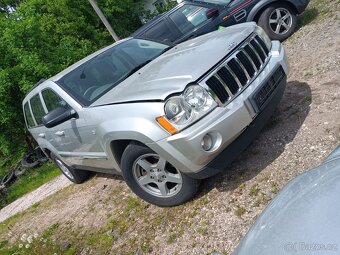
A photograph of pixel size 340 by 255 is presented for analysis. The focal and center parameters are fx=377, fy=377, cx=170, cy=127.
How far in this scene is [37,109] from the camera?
18.1 ft

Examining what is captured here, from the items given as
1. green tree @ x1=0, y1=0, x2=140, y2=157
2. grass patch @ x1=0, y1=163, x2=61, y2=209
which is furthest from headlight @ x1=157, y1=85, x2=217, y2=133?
green tree @ x1=0, y1=0, x2=140, y2=157

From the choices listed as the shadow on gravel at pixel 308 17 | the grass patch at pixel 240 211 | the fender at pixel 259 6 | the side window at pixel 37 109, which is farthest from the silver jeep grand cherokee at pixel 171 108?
the shadow on gravel at pixel 308 17

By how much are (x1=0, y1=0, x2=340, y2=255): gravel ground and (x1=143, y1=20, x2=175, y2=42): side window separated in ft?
10.5

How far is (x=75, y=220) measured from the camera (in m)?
4.93

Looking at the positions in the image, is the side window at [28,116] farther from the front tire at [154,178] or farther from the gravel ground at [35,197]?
the front tire at [154,178]

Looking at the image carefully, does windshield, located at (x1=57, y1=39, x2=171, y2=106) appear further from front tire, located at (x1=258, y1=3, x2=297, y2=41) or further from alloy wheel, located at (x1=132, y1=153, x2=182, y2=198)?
front tire, located at (x1=258, y1=3, x2=297, y2=41)

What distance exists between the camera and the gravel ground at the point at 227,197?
345cm

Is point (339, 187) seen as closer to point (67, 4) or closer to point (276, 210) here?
point (276, 210)

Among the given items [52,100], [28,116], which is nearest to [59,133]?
[52,100]

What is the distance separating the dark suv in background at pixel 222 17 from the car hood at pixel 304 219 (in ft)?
19.5

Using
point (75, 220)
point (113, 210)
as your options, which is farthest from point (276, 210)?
point (75, 220)

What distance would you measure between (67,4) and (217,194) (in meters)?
18.6

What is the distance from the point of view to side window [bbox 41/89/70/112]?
14.4 feet

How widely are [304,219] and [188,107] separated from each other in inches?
68.2
